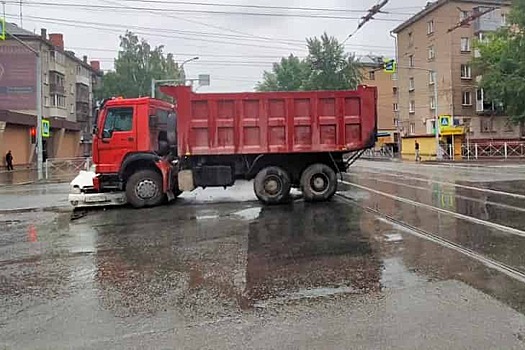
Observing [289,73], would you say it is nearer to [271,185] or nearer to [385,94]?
[385,94]

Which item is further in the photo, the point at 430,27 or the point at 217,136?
the point at 430,27

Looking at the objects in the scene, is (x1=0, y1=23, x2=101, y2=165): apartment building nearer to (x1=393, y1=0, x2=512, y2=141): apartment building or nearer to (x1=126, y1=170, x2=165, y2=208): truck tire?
(x1=126, y1=170, x2=165, y2=208): truck tire

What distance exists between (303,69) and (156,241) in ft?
213

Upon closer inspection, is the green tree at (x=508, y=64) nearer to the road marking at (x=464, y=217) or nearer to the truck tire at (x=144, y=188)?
the road marking at (x=464, y=217)

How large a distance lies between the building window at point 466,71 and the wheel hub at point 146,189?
45655 millimetres

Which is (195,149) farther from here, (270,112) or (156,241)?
(156,241)

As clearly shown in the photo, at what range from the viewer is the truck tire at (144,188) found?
48.1ft

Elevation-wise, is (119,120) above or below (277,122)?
above

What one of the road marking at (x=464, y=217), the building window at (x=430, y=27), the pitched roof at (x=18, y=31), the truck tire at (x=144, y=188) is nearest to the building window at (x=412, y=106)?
the building window at (x=430, y=27)

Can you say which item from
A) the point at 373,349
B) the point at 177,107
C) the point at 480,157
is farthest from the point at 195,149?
the point at 480,157

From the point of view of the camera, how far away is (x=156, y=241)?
9516mm

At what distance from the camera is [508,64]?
157 ft

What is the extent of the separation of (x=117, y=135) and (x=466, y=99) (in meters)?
45.8

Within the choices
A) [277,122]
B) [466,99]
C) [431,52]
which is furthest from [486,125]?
[277,122]
